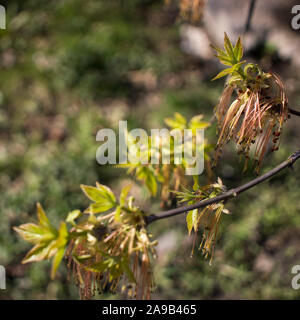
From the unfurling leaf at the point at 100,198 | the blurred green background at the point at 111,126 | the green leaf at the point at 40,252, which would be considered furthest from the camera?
the blurred green background at the point at 111,126

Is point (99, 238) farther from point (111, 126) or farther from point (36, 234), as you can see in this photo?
point (111, 126)

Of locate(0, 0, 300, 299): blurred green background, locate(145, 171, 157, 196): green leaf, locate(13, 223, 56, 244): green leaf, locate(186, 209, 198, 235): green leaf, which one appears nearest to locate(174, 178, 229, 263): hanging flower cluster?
locate(186, 209, 198, 235): green leaf

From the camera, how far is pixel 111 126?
3.44 meters

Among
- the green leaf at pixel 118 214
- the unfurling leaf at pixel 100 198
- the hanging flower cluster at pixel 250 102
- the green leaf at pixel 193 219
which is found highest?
the hanging flower cluster at pixel 250 102

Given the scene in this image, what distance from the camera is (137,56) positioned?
3896mm

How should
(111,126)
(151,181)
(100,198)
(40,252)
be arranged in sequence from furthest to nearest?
(111,126) < (151,181) < (100,198) < (40,252)

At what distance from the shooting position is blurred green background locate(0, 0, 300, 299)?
8.45ft

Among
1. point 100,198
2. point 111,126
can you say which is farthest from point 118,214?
point 111,126

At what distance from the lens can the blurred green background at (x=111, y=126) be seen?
2.58 metres

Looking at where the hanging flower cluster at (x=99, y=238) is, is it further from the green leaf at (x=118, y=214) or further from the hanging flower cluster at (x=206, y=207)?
the hanging flower cluster at (x=206, y=207)

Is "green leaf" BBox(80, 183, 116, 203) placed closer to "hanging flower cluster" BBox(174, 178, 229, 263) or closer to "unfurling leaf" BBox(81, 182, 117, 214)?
"unfurling leaf" BBox(81, 182, 117, 214)

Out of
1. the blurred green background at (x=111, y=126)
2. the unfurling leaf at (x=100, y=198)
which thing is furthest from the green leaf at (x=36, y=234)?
the blurred green background at (x=111, y=126)
